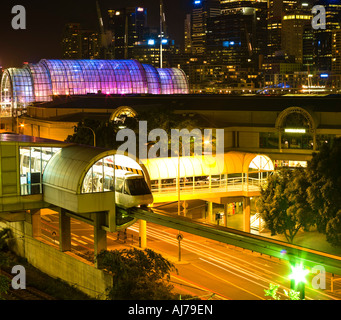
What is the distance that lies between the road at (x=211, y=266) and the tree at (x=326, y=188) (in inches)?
155

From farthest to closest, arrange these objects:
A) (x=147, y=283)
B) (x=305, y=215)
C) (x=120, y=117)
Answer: (x=120, y=117), (x=305, y=215), (x=147, y=283)

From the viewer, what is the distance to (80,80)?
136875 millimetres

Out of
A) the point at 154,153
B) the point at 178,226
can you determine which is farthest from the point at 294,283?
the point at 154,153

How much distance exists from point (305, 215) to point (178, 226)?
15139 mm

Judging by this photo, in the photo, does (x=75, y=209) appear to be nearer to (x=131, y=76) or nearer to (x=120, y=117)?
(x=120, y=117)

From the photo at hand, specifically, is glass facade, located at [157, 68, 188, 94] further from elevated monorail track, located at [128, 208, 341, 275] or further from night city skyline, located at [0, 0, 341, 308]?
elevated monorail track, located at [128, 208, 341, 275]

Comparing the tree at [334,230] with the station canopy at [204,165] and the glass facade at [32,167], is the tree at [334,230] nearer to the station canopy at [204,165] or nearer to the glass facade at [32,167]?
the station canopy at [204,165]

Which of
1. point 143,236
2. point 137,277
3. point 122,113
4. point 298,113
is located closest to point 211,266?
point 143,236

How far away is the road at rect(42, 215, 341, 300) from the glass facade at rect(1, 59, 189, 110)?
2895 inches

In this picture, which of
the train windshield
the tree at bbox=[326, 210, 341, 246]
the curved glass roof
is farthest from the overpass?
the curved glass roof

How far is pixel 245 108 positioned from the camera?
81688 mm

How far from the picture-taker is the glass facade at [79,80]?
431 feet

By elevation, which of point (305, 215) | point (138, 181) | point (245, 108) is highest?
point (245, 108)

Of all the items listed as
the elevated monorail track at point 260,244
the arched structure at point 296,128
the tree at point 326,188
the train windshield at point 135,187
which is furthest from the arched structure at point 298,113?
the elevated monorail track at point 260,244
